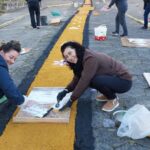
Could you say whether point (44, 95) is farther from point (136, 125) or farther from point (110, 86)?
point (136, 125)

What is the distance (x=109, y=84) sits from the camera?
14.7ft

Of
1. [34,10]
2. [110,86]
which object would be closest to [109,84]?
[110,86]

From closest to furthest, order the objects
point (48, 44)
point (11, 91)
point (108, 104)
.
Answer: point (11, 91), point (108, 104), point (48, 44)

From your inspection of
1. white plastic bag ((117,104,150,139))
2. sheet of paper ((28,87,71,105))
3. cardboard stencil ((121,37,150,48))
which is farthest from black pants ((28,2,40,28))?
white plastic bag ((117,104,150,139))

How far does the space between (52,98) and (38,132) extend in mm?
913

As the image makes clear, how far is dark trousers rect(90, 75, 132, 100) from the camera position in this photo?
4441 millimetres

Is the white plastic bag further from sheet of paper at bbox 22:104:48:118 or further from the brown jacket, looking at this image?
sheet of paper at bbox 22:104:48:118

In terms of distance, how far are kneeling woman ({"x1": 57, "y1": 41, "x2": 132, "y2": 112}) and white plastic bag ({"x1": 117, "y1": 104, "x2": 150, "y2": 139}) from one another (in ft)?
2.15

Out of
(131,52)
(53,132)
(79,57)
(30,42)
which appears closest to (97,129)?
(53,132)

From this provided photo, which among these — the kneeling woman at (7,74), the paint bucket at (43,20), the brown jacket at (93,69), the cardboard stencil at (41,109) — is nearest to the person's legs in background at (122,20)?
the paint bucket at (43,20)

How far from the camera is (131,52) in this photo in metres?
7.86

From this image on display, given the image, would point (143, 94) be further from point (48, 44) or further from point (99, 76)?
point (48, 44)

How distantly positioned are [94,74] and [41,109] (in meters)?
0.83

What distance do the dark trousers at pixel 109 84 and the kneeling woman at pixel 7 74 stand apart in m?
0.98
